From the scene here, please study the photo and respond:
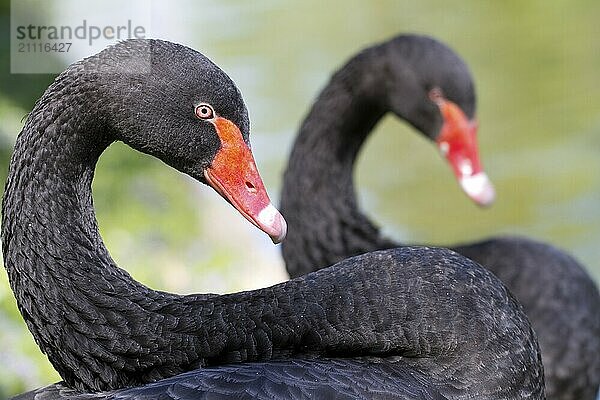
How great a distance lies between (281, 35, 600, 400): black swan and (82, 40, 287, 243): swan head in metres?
1.37

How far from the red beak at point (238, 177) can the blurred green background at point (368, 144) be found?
150 centimetres

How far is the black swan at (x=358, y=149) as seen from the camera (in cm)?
386

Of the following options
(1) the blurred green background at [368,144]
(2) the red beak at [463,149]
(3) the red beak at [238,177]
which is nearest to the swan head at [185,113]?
(3) the red beak at [238,177]

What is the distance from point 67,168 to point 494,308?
94 centimetres

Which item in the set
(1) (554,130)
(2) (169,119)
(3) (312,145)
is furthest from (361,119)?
(1) (554,130)

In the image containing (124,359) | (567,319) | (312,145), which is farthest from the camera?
(312,145)

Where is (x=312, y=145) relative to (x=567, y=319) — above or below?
above

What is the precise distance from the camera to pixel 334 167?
Result: 4.21 meters

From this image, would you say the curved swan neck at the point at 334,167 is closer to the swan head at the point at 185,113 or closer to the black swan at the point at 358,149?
the black swan at the point at 358,149

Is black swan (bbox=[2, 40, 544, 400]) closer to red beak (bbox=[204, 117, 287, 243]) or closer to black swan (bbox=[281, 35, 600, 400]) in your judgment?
red beak (bbox=[204, 117, 287, 243])

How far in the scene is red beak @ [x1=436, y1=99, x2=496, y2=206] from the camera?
4.14 meters

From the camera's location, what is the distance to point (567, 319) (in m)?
3.79

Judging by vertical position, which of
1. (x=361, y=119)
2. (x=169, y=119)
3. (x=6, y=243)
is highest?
(x=361, y=119)

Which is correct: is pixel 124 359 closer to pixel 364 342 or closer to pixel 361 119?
pixel 364 342
